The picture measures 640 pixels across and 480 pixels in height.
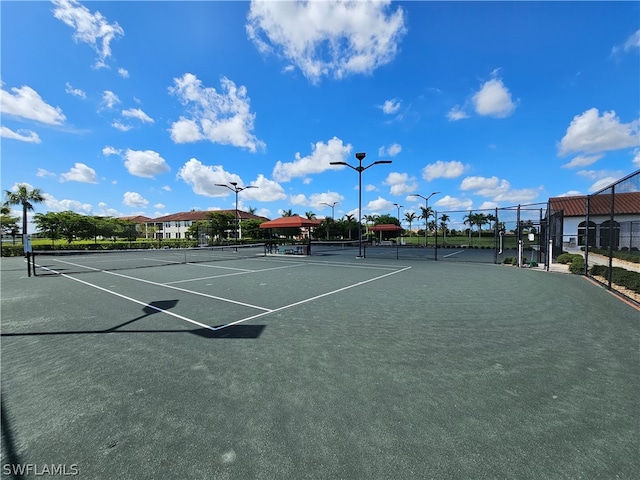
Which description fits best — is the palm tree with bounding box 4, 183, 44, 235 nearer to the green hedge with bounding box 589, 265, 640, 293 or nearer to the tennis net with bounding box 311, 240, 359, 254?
the tennis net with bounding box 311, 240, 359, 254

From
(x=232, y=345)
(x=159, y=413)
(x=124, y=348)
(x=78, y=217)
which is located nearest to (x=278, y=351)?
(x=232, y=345)

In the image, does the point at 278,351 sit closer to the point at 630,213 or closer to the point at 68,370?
the point at 68,370

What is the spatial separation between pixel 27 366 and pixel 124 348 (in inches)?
42.0

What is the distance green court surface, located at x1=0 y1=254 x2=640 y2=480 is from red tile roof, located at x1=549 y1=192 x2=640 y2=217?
5.19 m

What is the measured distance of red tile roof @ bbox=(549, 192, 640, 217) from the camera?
9.22 m

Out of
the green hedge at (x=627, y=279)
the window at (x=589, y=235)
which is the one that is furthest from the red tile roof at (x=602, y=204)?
the green hedge at (x=627, y=279)

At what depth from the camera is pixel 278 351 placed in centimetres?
407

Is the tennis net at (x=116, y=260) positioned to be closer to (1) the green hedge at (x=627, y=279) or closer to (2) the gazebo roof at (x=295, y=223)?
(2) the gazebo roof at (x=295, y=223)

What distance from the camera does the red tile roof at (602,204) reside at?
363 inches

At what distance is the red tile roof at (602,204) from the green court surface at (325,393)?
519 centimetres

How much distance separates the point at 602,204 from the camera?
17.1m

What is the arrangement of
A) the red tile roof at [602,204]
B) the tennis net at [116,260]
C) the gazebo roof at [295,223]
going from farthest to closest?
the gazebo roof at [295,223] < the tennis net at [116,260] < the red tile roof at [602,204]

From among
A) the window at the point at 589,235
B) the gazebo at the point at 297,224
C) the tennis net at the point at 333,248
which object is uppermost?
the gazebo at the point at 297,224

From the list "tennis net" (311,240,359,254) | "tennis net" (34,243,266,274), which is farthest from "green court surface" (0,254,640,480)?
"tennis net" (311,240,359,254)
